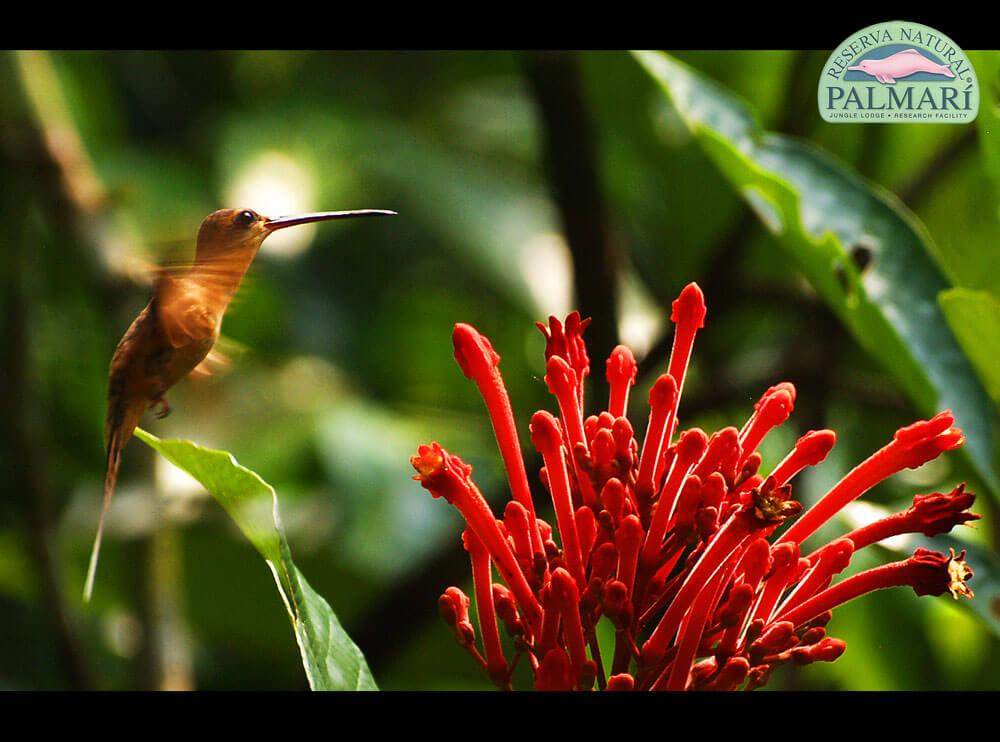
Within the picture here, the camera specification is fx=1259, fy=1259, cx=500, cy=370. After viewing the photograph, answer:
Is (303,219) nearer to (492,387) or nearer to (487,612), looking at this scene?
(492,387)

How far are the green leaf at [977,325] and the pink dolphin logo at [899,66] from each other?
0.92 ft

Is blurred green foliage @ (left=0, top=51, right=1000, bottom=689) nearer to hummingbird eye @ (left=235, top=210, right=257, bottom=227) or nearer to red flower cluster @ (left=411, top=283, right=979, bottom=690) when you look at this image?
hummingbird eye @ (left=235, top=210, right=257, bottom=227)

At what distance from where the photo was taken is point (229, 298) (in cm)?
133

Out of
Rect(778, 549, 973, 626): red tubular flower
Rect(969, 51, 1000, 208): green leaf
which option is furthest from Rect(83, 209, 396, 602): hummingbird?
Rect(969, 51, 1000, 208): green leaf

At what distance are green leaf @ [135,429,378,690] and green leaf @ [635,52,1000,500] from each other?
2.22ft

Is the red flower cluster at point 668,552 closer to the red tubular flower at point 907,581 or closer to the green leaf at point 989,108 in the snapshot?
the red tubular flower at point 907,581

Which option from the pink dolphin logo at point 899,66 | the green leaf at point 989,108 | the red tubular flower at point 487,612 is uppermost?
the pink dolphin logo at point 899,66

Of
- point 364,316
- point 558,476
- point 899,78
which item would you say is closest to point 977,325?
point 899,78

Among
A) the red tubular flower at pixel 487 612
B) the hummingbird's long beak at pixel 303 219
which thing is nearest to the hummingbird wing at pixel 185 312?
the hummingbird's long beak at pixel 303 219

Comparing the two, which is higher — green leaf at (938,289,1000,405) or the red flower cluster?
green leaf at (938,289,1000,405)

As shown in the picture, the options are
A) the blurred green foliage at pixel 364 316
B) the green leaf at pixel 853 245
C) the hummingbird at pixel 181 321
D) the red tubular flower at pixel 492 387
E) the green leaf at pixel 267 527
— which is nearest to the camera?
the green leaf at pixel 267 527

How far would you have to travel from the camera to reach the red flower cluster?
1057 millimetres

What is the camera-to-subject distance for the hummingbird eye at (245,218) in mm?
1341

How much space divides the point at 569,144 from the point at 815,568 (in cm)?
88
